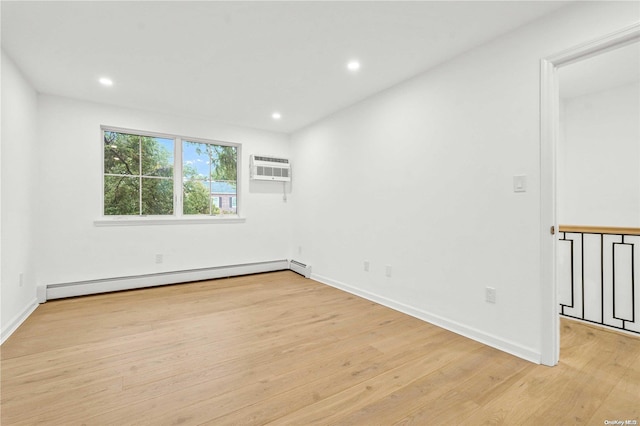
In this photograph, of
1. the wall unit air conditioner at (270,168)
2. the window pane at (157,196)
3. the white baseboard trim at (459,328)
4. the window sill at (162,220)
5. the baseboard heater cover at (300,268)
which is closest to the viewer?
the white baseboard trim at (459,328)

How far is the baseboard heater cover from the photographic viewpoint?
4.45m

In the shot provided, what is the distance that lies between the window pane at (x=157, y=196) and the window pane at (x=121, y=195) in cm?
9

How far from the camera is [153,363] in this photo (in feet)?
6.41

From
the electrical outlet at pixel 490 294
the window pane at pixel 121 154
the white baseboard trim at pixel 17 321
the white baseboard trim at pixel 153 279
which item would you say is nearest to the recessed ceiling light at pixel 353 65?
the electrical outlet at pixel 490 294

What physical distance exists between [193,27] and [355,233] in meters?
2.59

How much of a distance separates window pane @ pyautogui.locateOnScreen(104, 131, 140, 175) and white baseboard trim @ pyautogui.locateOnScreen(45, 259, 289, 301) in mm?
1402

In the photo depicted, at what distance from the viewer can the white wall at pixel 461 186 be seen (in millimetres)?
2016

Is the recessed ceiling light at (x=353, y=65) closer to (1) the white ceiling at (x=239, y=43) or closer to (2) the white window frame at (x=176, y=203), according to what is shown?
(1) the white ceiling at (x=239, y=43)

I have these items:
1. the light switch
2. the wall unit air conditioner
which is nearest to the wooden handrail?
the light switch

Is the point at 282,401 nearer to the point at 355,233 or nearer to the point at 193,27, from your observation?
the point at 355,233

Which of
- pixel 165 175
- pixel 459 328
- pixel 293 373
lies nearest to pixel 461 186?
pixel 459 328

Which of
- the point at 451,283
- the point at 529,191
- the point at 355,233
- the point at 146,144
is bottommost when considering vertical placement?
the point at 451,283

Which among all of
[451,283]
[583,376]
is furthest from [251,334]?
[583,376]

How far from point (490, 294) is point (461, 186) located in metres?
0.89
